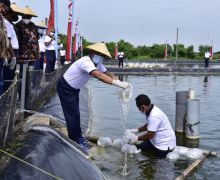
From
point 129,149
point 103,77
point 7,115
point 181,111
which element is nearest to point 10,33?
point 103,77

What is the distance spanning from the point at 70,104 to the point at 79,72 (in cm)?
61

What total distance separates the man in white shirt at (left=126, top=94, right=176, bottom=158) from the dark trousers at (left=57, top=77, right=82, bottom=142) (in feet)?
4.14

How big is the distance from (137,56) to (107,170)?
6757 centimetres

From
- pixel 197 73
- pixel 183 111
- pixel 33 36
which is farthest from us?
pixel 197 73

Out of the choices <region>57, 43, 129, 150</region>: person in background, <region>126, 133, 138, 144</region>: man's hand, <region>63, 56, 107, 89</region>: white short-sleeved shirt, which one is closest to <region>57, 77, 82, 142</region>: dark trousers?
<region>57, 43, 129, 150</region>: person in background

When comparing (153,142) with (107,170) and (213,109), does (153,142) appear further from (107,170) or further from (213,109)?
(213,109)

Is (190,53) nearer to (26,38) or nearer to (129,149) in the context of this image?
(26,38)

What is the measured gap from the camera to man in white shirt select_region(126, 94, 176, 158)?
843 centimetres

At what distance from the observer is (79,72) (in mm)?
7613

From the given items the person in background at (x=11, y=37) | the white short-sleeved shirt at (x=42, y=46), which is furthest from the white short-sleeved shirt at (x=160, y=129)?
the white short-sleeved shirt at (x=42, y=46)

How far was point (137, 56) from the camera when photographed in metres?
74.8

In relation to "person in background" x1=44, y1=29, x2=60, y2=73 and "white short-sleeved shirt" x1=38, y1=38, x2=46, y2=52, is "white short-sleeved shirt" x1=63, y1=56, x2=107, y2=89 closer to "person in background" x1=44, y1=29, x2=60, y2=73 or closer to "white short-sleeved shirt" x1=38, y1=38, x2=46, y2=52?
"person in background" x1=44, y1=29, x2=60, y2=73

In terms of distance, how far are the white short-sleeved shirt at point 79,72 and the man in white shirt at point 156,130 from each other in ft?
4.13

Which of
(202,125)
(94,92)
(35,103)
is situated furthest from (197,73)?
(35,103)
